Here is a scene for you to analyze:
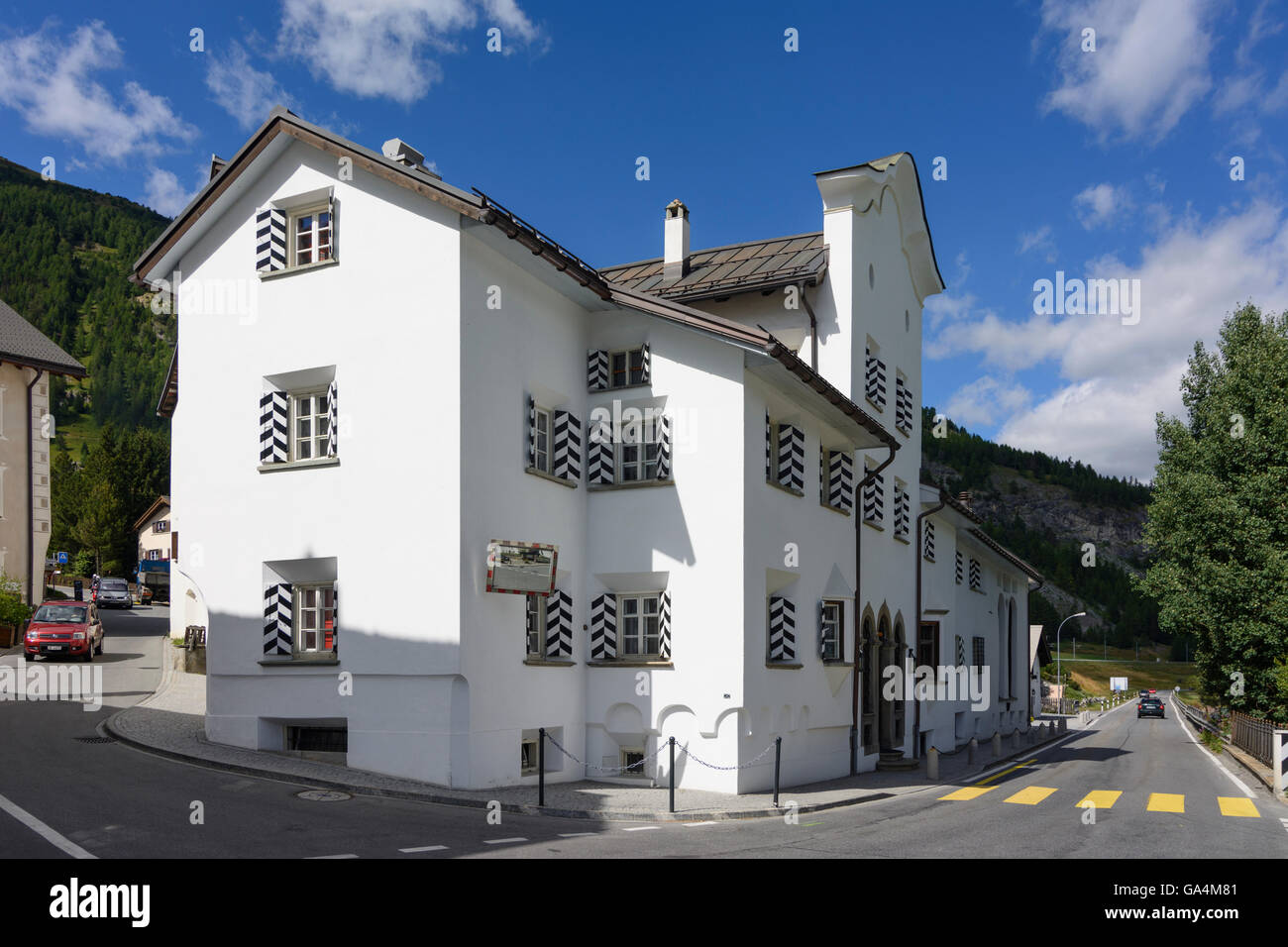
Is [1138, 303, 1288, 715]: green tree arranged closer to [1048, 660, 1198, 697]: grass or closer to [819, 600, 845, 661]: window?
[819, 600, 845, 661]: window

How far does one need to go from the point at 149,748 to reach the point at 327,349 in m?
6.71

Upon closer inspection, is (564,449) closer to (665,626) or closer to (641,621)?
(641,621)

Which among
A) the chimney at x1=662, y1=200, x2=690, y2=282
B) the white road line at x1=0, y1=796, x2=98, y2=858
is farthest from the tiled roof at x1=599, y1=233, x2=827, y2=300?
the white road line at x1=0, y1=796, x2=98, y2=858

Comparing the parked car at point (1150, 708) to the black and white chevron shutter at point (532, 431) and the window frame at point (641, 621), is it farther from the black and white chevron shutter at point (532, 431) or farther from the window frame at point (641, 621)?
the black and white chevron shutter at point (532, 431)

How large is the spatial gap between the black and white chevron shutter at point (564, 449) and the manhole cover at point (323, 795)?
21.8 ft

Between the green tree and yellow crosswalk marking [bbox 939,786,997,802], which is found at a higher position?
the green tree

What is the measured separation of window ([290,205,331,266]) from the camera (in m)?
17.6

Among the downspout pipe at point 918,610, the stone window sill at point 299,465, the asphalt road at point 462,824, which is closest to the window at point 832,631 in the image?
the asphalt road at point 462,824

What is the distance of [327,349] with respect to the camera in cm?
1709

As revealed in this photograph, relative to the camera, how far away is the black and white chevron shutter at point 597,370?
19578mm

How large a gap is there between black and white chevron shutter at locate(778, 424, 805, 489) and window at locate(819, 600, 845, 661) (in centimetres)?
277

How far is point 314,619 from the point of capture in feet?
56.9
